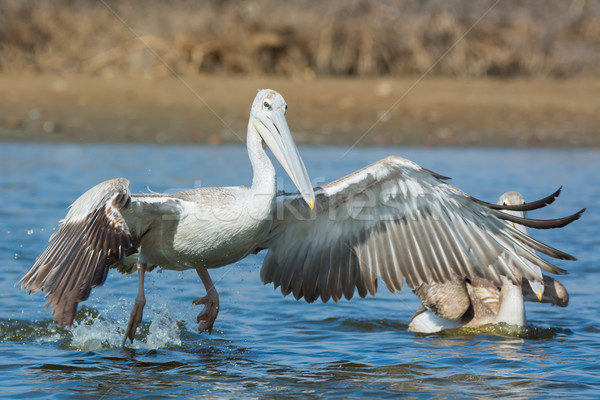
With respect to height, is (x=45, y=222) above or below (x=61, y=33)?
below

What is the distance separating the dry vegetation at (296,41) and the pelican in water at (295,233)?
9.33 m

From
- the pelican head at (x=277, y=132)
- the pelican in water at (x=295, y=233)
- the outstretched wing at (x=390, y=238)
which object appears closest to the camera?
the pelican in water at (x=295, y=233)

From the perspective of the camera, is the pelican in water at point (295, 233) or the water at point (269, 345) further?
the water at point (269, 345)

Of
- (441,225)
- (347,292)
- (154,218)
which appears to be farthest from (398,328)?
(154,218)

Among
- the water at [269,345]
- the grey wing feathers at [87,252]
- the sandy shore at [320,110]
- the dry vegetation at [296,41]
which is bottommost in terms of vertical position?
the water at [269,345]

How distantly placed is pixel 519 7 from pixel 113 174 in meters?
8.79

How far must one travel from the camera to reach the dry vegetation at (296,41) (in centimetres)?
1509

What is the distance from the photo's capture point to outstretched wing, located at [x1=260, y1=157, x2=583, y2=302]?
547 cm

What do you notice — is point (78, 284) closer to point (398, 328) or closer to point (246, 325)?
point (246, 325)

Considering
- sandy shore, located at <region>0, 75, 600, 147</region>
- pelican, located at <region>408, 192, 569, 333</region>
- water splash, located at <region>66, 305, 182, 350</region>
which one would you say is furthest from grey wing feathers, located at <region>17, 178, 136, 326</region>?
sandy shore, located at <region>0, 75, 600, 147</region>

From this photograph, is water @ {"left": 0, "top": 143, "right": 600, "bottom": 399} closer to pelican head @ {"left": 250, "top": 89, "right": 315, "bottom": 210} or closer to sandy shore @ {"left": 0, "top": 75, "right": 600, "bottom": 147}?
pelican head @ {"left": 250, "top": 89, "right": 315, "bottom": 210}

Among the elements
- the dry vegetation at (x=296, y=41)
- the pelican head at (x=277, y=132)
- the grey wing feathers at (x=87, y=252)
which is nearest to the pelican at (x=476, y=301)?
the pelican head at (x=277, y=132)

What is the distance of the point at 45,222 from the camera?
916 cm

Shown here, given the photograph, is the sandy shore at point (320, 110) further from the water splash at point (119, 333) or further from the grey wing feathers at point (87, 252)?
the grey wing feathers at point (87, 252)
